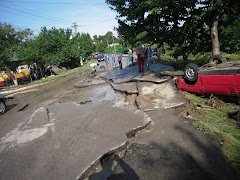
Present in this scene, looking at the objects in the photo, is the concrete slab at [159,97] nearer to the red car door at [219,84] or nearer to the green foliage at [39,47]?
the red car door at [219,84]

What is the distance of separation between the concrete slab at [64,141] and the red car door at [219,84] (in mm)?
2027

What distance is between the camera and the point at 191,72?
15.8 feet

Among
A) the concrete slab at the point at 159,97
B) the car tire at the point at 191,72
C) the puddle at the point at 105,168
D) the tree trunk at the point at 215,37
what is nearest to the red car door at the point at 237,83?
the car tire at the point at 191,72

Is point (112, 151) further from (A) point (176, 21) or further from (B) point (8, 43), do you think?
(B) point (8, 43)

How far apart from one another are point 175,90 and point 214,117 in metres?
1.82

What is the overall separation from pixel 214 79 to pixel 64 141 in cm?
401

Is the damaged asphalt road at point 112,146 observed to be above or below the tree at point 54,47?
below

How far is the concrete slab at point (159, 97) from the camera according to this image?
4.64 m

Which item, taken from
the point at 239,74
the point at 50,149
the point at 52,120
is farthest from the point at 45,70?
the point at 239,74

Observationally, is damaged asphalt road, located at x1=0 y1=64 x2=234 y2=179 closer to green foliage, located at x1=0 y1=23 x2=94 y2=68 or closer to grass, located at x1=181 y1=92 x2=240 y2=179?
grass, located at x1=181 y1=92 x2=240 y2=179

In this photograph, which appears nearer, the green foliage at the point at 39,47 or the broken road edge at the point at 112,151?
the broken road edge at the point at 112,151

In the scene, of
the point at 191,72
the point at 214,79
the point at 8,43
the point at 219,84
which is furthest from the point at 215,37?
the point at 8,43

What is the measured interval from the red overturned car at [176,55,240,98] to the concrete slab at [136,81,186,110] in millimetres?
407

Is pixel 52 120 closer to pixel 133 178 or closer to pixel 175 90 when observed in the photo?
pixel 133 178
